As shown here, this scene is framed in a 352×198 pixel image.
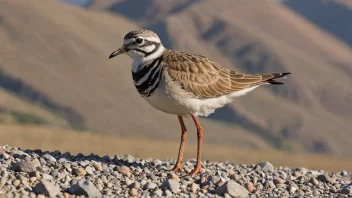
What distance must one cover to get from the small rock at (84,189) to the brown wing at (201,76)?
8.82 feet

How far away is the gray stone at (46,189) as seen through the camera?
9.37 m

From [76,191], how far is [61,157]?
11.3 ft

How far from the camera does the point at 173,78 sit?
1142 centimetres

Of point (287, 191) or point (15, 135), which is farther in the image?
point (15, 135)

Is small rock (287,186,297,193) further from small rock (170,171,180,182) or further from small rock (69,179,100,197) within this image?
small rock (69,179,100,197)

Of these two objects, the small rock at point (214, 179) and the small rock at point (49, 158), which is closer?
the small rock at point (214, 179)

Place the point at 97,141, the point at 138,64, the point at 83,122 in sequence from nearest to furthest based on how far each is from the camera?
the point at 138,64, the point at 97,141, the point at 83,122

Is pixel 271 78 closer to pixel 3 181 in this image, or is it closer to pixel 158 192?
pixel 158 192

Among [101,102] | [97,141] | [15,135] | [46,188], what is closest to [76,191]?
[46,188]

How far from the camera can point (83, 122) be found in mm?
176625

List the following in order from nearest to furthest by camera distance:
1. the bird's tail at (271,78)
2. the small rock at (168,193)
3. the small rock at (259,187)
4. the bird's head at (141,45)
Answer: the small rock at (168,193) → the bird's head at (141,45) → the small rock at (259,187) → the bird's tail at (271,78)

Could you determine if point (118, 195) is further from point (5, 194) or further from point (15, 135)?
point (15, 135)

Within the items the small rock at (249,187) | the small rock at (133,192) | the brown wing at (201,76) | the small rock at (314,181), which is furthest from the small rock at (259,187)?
the small rock at (133,192)

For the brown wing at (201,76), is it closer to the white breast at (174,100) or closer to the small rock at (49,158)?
the white breast at (174,100)
